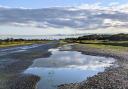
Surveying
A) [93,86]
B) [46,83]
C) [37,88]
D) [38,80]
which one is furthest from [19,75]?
[93,86]

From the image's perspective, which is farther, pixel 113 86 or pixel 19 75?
pixel 19 75

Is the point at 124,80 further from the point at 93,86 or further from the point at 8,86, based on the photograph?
the point at 8,86

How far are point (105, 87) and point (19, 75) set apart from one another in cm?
1170

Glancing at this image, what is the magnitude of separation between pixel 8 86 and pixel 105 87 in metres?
7.50

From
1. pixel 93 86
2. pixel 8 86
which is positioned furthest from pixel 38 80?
pixel 93 86

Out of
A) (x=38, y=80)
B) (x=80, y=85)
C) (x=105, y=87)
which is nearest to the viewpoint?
(x=105, y=87)

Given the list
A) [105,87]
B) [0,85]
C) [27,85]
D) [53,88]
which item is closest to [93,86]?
[105,87]

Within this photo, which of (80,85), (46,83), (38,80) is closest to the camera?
(80,85)

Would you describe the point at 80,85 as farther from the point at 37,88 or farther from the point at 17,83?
the point at 17,83

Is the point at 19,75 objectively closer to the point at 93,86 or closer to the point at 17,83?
the point at 17,83

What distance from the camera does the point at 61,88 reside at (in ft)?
74.7

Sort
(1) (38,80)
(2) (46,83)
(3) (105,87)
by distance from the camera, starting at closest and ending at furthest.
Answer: (3) (105,87) → (2) (46,83) → (1) (38,80)

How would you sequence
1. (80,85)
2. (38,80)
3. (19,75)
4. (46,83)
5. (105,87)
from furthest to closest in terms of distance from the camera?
(19,75) < (38,80) < (46,83) < (80,85) < (105,87)

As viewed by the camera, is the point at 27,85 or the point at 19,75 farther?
the point at 19,75
